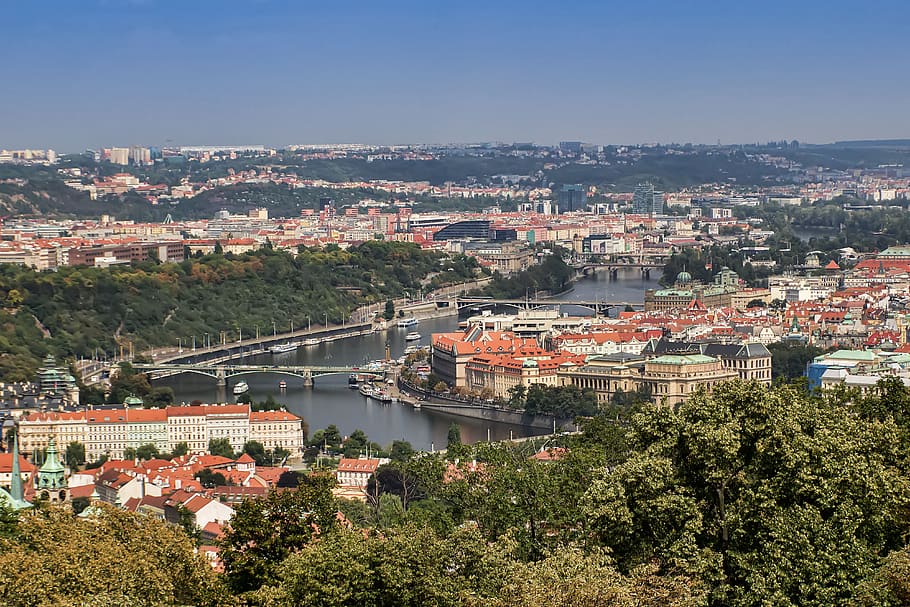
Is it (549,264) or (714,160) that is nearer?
A: (549,264)

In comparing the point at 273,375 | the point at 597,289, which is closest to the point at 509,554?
the point at 273,375

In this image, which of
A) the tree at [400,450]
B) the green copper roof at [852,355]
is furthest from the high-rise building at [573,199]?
the tree at [400,450]

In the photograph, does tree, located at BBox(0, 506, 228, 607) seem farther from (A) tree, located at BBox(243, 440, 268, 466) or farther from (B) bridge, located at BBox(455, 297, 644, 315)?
(B) bridge, located at BBox(455, 297, 644, 315)

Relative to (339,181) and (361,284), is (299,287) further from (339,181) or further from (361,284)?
(339,181)

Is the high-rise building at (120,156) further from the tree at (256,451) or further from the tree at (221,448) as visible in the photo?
the tree at (256,451)

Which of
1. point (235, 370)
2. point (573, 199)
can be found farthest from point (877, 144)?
point (235, 370)

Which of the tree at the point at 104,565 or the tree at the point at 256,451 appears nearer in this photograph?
the tree at the point at 104,565

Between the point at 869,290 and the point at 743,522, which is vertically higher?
the point at 743,522

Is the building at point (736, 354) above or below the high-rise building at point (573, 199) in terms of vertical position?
above
